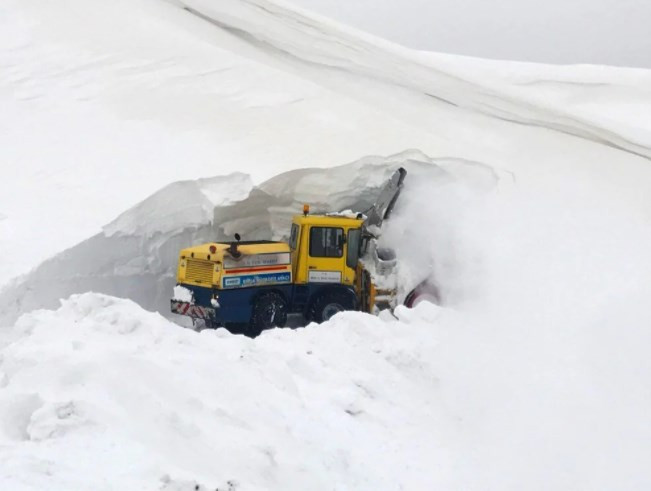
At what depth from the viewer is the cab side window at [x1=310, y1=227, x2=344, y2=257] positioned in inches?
335

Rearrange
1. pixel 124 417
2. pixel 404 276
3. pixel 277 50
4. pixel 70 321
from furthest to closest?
pixel 277 50, pixel 404 276, pixel 70 321, pixel 124 417

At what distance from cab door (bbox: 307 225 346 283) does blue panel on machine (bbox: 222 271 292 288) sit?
31 cm

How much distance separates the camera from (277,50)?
51.4 ft

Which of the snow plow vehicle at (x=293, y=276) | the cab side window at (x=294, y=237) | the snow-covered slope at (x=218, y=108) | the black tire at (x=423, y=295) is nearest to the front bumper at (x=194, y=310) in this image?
the snow plow vehicle at (x=293, y=276)

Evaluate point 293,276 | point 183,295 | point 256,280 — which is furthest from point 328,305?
point 183,295

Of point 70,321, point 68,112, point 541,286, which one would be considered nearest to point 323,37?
point 68,112

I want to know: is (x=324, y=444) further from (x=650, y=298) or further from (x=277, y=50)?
(x=277, y=50)

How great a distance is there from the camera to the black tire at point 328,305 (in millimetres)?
8406

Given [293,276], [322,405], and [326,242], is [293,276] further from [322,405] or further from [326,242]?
[322,405]

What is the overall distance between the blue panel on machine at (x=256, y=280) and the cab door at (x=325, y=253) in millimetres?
308

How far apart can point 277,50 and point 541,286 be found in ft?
32.8

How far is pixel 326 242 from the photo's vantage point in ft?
28.0

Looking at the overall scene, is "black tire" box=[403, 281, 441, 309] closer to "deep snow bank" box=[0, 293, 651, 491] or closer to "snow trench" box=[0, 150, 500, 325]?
"snow trench" box=[0, 150, 500, 325]

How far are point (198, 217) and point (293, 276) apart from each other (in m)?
1.95
